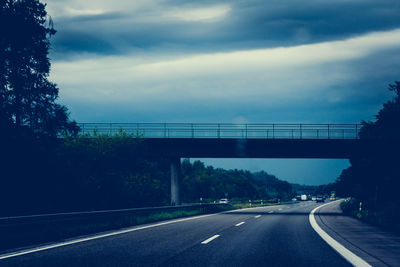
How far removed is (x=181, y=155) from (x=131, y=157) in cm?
435

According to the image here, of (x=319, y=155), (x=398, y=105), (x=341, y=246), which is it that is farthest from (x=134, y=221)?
(x=398, y=105)

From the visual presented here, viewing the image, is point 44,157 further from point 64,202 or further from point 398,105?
point 398,105

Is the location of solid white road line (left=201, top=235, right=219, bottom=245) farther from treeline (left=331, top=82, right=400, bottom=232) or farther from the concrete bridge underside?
the concrete bridge underside

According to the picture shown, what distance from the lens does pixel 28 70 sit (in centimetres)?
3188

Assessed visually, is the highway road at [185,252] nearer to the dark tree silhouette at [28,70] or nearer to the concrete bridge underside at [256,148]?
the dark tree silhouette at [28,70]

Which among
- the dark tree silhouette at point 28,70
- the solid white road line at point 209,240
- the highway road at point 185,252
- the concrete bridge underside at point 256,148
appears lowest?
the solid white road line at point 209,240

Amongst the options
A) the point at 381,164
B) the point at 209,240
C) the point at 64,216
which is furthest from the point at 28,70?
the point at 381,164

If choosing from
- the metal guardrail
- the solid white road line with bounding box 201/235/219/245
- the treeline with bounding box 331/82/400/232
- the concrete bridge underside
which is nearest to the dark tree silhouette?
the concrete bridge underside

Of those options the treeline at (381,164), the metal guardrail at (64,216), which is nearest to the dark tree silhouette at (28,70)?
the metal guardrail at (64,216)

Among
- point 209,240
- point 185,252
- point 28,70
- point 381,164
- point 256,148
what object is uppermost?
point 28,70

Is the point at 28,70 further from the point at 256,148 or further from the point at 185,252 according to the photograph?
the point at 185,252

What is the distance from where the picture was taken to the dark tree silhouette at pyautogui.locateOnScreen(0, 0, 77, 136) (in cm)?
3002

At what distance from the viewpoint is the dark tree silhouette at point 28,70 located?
98.5 ft

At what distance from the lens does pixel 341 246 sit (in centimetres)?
1031
